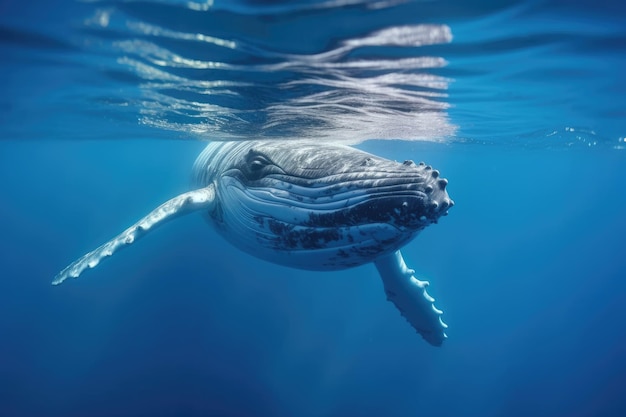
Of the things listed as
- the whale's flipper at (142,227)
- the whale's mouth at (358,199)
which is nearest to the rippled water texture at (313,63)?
the whale's flipper at (142,227)

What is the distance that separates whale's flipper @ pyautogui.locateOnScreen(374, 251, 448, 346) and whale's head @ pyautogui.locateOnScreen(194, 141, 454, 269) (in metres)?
2.84

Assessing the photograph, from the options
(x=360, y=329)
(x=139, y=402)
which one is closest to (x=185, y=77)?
(x=139, y=402)

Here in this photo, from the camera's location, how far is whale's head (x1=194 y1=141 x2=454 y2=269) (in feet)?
15.4

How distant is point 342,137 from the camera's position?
19.3 m

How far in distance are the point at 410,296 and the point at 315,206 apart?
4922 millimetres

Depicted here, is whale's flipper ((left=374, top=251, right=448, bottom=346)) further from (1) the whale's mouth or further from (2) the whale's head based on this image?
(1) the whale's mouth

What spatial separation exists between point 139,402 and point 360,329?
1559 cm

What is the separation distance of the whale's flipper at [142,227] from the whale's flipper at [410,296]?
3.38m

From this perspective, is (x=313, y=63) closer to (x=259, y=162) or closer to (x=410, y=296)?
(x=259, y=162)

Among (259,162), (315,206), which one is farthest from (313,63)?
(315,206)

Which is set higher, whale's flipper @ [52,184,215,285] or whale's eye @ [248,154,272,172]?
whale's eye @ [248,154,272,172]

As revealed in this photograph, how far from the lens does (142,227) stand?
7.72 m

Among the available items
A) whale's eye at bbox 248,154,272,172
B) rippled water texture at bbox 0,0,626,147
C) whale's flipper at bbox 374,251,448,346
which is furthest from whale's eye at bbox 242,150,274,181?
whale's flipper at bbox 374,251,448,346

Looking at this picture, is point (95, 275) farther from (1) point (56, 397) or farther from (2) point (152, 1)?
(2) point (152, 1)
